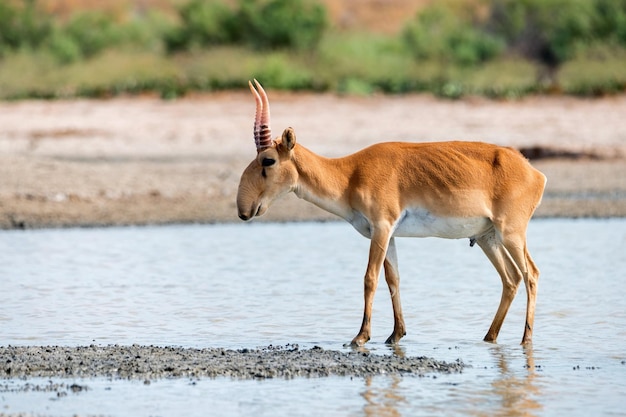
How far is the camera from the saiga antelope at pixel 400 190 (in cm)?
938

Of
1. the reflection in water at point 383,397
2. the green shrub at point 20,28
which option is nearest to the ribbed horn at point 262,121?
the reflection in water at point 383,397

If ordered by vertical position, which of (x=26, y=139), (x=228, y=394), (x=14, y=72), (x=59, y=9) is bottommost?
(x=228, y=394)

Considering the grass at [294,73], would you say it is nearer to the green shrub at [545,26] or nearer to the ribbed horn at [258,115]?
the green shrub at [545,26]

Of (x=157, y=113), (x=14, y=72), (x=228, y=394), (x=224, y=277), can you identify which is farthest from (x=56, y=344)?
(x=14, y=72)

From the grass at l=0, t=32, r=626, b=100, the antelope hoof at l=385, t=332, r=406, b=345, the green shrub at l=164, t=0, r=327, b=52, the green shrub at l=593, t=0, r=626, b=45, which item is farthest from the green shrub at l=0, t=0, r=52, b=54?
the antelope hoof at l=385, t=332, r=406, b=345

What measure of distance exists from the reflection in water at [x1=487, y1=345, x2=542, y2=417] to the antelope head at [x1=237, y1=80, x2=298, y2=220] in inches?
75.6

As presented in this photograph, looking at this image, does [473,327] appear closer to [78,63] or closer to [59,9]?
[78,63]

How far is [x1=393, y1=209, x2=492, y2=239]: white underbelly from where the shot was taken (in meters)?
9.42

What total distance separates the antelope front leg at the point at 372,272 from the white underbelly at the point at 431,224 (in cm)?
23

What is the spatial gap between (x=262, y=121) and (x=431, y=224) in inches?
54.8

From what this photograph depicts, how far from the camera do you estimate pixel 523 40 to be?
1348 inches

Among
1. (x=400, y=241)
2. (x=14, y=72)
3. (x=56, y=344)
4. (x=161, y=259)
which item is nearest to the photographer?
(x=56, y=344)

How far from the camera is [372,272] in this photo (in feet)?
30.8

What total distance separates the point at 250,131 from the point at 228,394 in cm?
1558
